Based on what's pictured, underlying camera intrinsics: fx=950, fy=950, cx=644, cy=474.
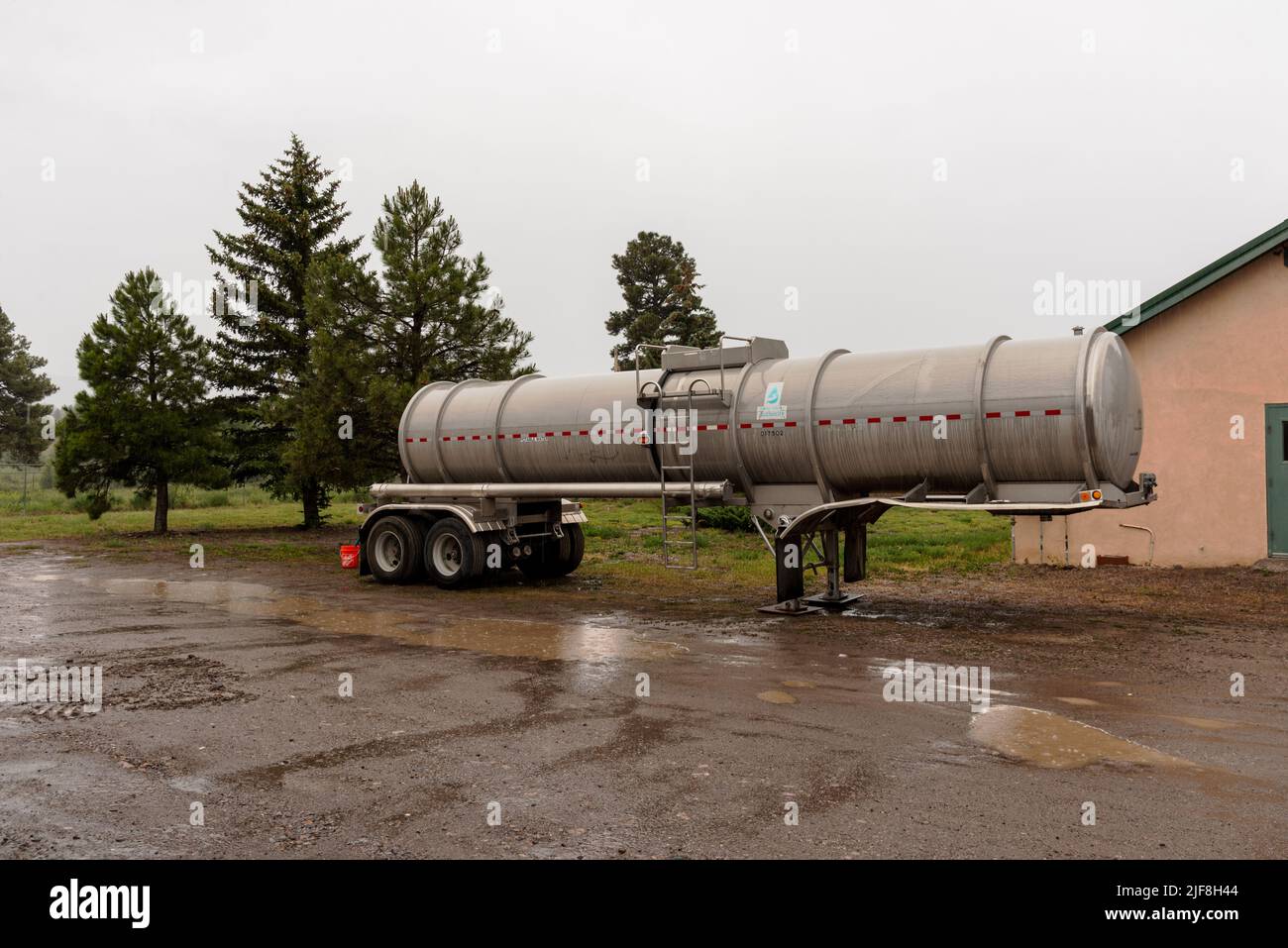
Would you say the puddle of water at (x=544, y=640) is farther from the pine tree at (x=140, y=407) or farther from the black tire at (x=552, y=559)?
the pine tree at (x=140, y=407)

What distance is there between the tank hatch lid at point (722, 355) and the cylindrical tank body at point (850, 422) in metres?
0.11

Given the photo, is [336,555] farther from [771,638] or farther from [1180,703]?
[1180,703]

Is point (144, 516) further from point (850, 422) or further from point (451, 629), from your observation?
point (850, 422)

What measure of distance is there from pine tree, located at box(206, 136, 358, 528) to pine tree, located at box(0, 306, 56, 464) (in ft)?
117

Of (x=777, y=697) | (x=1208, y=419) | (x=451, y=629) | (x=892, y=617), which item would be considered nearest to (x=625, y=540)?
(x=892, y=617)

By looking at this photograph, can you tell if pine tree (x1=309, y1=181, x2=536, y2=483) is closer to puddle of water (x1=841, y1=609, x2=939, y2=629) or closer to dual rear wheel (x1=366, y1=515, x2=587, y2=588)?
dual rear wheel (x1=366, y1=515, x2=587, y2=588)

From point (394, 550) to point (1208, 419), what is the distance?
15.1 m

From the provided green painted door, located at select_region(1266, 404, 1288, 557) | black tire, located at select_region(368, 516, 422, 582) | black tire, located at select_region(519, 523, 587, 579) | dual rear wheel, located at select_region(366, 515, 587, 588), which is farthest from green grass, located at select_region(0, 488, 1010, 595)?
green painted door, located at select_region(1266, 404, 1288, 557)

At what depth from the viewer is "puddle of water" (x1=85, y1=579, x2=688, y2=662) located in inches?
422

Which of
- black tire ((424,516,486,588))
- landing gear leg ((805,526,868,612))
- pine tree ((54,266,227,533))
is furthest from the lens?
pine tree ((54,266,227,533))

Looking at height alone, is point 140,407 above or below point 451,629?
above

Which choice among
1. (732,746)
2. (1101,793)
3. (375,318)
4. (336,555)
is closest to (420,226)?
(375,318)

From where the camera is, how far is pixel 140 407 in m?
26.8

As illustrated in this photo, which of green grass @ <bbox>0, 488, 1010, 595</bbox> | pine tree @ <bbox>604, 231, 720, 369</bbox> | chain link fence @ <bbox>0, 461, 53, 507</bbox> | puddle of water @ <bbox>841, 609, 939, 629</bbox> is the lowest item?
puddle of water @ <bbox>841, 609, 939, 629</bbox>
